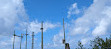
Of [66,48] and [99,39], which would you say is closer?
[66,48]

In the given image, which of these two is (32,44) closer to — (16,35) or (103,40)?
(16,35)

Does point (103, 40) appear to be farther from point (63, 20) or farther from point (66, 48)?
point (66, 48)

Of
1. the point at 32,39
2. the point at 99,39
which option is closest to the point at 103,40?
the point at 99,39

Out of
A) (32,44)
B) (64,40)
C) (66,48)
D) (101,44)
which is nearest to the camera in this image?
(66,48)

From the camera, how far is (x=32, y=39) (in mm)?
70688

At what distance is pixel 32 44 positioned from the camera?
69.1 m

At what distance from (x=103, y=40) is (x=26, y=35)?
104ft

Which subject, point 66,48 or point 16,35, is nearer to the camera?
point 66,48

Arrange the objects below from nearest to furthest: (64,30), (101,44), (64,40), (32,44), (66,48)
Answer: (66,48)
(64,40)
(64,30)
(32,44)
(101,44)

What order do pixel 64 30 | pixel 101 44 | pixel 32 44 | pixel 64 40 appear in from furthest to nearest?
pixel 101 44, pixel 32 44, pixel 64 30, pixel 64 40

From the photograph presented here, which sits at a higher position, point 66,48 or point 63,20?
point 63,20

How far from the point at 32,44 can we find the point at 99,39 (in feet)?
93.6

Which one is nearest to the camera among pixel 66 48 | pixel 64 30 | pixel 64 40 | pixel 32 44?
pixel 66 48

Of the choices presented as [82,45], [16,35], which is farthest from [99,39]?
[16,35]
